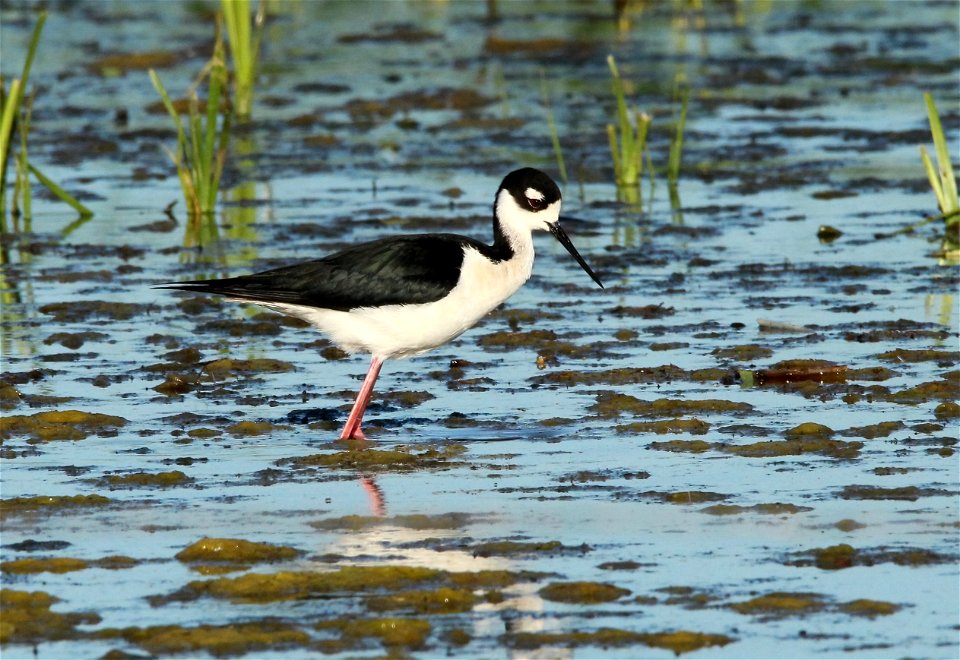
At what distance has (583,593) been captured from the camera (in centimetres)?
599

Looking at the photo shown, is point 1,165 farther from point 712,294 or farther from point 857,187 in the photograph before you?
point 857,187

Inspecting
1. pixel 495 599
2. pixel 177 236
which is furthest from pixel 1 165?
pixel 495 599

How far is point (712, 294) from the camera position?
1109cm

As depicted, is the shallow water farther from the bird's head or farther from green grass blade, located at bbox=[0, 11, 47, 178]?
the bird's head

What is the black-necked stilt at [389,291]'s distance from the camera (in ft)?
27.5

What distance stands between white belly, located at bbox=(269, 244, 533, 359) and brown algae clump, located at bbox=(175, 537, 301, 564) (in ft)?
6.92

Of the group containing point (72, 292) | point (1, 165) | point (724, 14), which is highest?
point (724, 14)

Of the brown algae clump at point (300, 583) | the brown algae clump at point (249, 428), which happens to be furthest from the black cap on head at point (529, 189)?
the brown algae clump at point (300, 583)

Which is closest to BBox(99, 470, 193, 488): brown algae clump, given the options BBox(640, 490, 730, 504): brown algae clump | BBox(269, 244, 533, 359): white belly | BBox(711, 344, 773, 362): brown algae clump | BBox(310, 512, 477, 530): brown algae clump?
BBox(310, 512, 477, 530): brown algae clump

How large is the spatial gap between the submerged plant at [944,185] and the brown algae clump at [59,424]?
221 inches

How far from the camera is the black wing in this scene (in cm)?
838

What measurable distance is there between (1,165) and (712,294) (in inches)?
196

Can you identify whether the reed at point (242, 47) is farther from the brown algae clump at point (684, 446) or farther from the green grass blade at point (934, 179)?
the brown algae clump at point (684, 446)

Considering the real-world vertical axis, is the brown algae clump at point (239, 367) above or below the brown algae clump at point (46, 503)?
above
